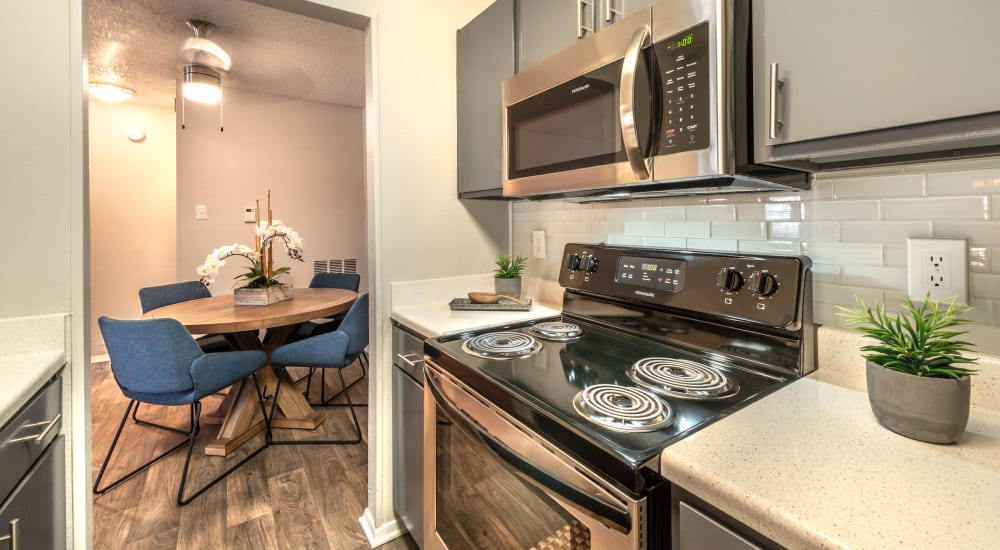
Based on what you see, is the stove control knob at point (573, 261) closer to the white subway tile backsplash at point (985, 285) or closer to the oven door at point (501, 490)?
the oven door at point (501, 490)

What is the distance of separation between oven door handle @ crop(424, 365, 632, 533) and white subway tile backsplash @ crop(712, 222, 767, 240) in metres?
0.81

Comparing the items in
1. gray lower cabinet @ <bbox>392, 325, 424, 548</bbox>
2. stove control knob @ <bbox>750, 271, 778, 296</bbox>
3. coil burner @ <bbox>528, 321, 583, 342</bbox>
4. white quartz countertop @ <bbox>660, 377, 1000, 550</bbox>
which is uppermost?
stove control knob @ <bbox>750, 271, 778, 296</bbox>

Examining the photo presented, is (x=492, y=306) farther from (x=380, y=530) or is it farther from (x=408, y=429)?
(x=380, y=530)

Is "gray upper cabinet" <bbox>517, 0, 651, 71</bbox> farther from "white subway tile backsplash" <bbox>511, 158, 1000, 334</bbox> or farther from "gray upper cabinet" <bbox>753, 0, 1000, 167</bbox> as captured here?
"white subway tile backsplash" <bbox>511, 158, 1000, 334</bbox>

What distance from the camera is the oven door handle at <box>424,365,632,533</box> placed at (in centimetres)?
66

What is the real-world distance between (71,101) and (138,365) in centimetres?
121

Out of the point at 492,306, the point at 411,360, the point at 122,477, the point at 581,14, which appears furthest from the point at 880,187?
the point at 122,477

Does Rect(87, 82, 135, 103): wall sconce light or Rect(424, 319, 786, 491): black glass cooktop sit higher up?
Rect(87, 82, 135, 103): wall sconce light

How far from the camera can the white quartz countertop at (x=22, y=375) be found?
0.81m

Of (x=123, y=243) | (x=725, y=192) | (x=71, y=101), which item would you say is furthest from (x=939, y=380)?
(x=123, y=243)

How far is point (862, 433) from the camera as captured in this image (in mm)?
699

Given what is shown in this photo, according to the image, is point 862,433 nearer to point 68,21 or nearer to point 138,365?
point 68,21

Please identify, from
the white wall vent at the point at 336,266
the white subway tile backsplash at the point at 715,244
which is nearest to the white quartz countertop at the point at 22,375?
the white subway tile backsplash at the point at 715,244

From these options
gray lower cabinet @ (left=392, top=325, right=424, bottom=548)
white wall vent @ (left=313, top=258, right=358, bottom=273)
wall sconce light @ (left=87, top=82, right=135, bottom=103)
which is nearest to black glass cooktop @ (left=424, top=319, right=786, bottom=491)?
gray lower cabinet @ (left=392, top=325, right=424, bottom=548)
